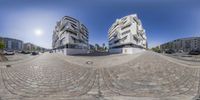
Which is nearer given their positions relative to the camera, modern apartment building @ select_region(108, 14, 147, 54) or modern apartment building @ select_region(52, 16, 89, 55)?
modern apartment building @ select_region(52, 16, 89, 55)

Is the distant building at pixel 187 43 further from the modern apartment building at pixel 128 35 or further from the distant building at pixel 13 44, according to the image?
the distant building at pixel 13 44

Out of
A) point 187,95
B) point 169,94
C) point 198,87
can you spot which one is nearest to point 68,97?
point 169,94

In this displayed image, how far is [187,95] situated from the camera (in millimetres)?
6527

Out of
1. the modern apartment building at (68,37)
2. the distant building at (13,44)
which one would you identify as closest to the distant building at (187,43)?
the modern apartment building at (68,37)

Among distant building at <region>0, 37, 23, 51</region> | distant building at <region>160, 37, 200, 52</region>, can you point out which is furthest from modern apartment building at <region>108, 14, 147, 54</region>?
distant building at <region>0, 37, 23, 51</region>

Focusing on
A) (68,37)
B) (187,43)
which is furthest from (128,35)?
(187,43)

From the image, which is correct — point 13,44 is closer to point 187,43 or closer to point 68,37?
point 68,37

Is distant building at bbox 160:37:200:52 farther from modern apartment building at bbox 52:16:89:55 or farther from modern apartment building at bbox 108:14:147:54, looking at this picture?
modern apartment building at bbox 52:16:89:55

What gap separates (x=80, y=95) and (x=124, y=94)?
1659 millimetres

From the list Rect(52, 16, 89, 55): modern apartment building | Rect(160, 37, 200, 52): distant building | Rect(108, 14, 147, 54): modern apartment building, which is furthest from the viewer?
Rect(160, 37, 200, 52): distant building

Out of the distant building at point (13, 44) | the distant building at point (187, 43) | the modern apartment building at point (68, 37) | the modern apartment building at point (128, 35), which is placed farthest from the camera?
the distant building at point (13, 44)

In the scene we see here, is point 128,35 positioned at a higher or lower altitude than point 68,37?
higher

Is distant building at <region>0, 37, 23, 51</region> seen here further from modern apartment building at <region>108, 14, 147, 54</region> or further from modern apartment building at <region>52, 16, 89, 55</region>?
modern apartment building at <region>108, 14, 147, 54</region>

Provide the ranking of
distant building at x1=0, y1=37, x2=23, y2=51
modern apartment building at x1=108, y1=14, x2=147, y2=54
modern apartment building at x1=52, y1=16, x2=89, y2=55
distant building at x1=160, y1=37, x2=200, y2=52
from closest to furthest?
modern apartment building at x1=52, y1=16, x2=89, y2=55, modern apartment building at x1=108, y1=14, x2=147, y2=54, distant building at x1=160, y1=37, x2=200, y2=52, distant building at x1=0, y1=37, x2=23, y2=51
